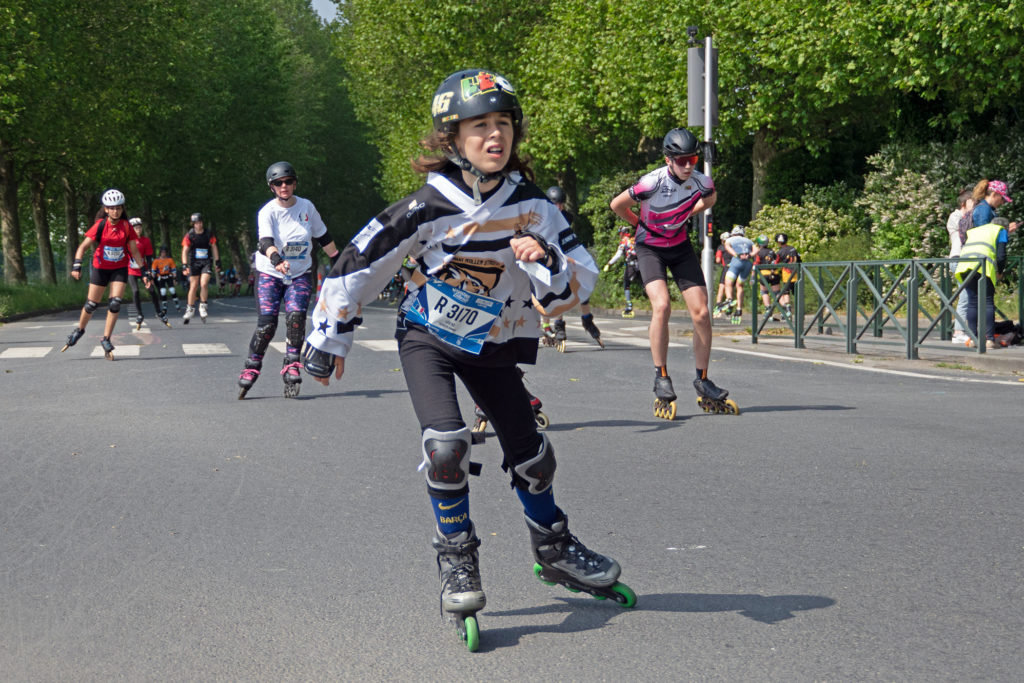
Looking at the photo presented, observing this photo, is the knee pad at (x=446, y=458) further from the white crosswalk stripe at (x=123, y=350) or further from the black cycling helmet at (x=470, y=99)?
the white crosswalk stripe at (x=123, y=350)

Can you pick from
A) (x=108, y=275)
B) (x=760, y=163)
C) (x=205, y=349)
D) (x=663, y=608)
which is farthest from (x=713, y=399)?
(x=760, y=163)

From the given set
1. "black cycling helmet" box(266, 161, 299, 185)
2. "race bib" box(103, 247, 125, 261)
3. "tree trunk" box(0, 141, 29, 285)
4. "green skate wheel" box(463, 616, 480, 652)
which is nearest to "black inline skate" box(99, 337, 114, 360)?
"race bib" box(103, 247, 125, 261)

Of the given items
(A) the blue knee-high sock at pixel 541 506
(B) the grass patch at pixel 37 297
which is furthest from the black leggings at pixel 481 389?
(B) the grass patch at pixel 37 297

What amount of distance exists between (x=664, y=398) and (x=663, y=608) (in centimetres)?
466

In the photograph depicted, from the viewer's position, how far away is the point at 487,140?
3.91 meters

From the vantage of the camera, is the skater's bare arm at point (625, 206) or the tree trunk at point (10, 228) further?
the tree trunk at point (10, 228)

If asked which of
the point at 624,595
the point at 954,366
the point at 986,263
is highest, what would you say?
the point at 986,263

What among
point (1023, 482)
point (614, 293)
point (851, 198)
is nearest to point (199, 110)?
point (614, 293)

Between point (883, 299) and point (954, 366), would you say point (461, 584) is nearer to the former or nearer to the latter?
point (954, 366)

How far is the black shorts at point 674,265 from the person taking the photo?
8727mm

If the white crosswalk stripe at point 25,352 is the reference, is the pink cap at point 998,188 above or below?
above

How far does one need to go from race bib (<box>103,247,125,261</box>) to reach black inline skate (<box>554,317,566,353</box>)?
5241 mm

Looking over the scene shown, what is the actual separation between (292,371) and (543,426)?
9.65 ft

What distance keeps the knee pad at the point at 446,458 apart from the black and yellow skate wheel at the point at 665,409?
16.4ft
